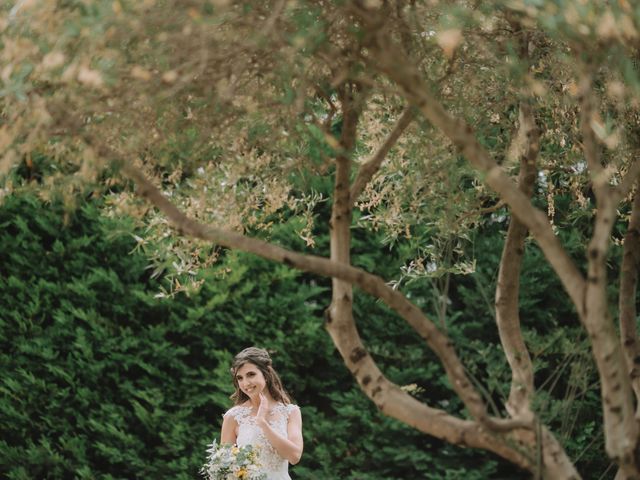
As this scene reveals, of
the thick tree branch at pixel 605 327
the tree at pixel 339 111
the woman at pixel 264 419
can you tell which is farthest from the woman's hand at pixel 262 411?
the thick tree branch at pixel 605 327

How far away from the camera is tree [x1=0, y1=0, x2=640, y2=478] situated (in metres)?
2.60

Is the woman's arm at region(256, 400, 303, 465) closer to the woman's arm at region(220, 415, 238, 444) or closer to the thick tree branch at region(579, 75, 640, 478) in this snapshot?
the woman's arm at region(220, 415, 238, 444)

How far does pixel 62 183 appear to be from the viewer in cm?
287

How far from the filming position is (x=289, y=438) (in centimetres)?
530

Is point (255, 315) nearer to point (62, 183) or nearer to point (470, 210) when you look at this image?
point (470, 210)

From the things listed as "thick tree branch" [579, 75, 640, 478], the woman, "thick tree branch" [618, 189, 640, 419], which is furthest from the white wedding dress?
"thick tree branch" [579, 75, 640, 478]

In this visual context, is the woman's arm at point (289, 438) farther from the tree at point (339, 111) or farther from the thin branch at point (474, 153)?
the thin branch at point (474, 153)

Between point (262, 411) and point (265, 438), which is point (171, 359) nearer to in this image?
point (265, 438)

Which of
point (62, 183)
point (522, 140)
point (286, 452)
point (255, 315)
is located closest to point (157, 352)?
point (255, 315)

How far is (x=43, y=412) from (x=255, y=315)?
1573 mm

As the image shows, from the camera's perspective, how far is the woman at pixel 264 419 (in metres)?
5.17

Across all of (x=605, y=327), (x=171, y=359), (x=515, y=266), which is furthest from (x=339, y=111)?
(x=171, y=359)

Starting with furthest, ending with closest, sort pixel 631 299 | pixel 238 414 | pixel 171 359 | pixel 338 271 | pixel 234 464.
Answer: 1. pixel 171 359
2. pixel 238 414
3. pixel 234 464
4. pixel 631 299
5. pixel 338 271

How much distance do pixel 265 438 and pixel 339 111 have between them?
2.13m
